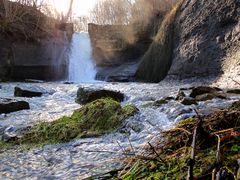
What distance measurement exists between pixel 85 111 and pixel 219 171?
403 cm

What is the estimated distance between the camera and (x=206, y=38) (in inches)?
526

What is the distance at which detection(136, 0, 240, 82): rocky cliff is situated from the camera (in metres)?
12.3

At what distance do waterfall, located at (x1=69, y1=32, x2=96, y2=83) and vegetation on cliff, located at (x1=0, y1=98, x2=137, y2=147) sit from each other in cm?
1420

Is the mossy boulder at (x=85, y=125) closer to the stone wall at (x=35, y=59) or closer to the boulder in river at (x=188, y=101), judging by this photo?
the boulder in river at (x=188, y=101)

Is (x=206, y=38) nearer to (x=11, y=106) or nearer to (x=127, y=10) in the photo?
(x=11, y=106)

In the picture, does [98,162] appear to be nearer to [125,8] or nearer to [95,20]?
[125,8]

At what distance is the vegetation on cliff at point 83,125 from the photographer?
15.6 ft

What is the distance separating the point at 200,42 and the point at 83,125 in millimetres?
9326

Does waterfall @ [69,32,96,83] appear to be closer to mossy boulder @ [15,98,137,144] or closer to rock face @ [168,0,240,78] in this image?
rock face @ [168,0,240,78]

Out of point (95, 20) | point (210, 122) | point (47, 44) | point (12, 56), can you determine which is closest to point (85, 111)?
point (210, 122)

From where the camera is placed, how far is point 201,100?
7.12m

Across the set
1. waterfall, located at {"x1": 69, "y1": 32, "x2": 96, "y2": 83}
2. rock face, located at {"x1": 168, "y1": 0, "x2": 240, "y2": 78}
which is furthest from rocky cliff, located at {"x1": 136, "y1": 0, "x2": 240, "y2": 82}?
waterfall, located at {"x1": 69, "y1": 32, "x2": 96, "y2": 83}

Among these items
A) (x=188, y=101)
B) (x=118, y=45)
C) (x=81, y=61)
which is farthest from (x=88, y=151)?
(x=118, y=45)

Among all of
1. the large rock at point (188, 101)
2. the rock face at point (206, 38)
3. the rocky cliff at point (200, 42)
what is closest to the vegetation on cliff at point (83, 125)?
the large rock at point (188, 101)
